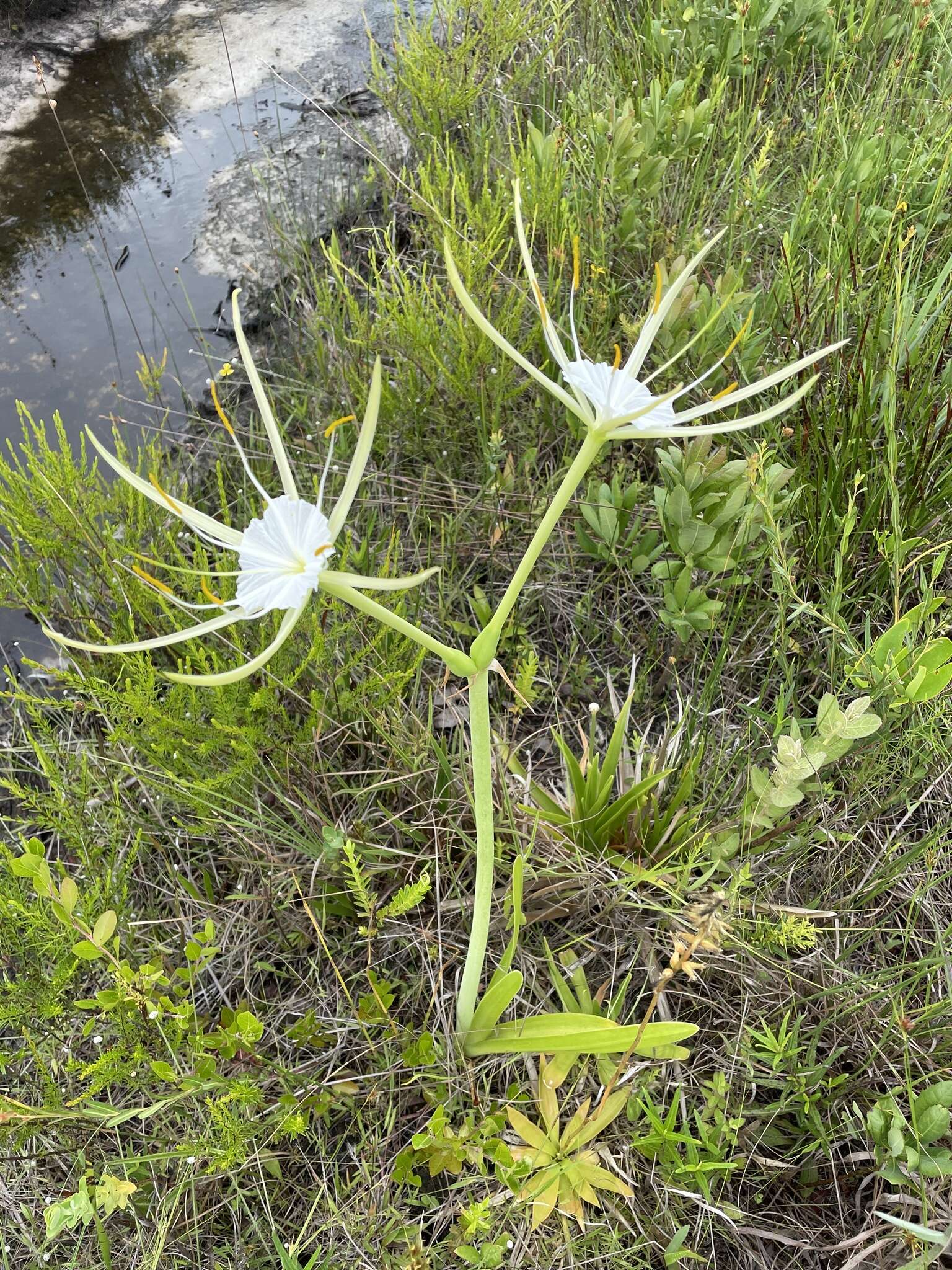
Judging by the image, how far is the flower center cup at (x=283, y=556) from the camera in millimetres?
798

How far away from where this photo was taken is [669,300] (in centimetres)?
92

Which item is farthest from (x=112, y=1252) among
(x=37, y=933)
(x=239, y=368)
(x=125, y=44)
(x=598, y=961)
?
(x=125, y=44)

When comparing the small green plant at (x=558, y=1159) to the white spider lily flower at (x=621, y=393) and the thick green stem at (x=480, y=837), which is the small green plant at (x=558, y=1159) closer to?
→ the thick green stem at (x=480, y=837)

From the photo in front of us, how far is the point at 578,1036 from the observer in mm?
1089

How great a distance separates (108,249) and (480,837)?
261 cm

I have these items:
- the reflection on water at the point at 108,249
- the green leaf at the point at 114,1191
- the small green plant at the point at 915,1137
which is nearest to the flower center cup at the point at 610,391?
the small green plant at the point at 915,1137

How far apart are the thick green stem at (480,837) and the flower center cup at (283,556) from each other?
9.3 inches

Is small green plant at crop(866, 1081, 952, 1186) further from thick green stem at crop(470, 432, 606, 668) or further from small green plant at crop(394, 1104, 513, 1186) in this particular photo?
thick green stem at crop(470, 432, 606, 668)

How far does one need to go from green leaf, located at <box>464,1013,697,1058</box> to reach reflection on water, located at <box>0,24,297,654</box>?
4.73 feet

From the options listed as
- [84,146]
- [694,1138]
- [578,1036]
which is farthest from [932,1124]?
[84,146]

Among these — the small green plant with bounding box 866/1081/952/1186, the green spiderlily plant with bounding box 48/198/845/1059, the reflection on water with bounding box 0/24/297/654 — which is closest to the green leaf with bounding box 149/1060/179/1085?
the green spiderlily plant with bounding box 48/198/845/1059

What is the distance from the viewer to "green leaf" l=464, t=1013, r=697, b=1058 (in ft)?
3.46

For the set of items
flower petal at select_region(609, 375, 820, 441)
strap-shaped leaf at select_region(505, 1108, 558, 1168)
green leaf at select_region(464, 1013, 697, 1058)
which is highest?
flower petal at select_region(609, 375, 820, 441)

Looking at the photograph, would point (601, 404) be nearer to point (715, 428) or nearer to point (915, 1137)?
point (715, 428)
